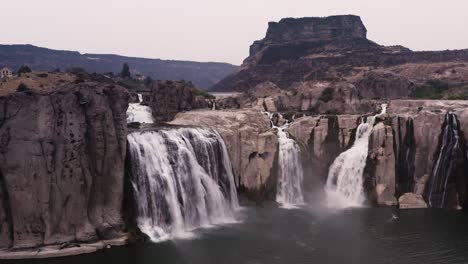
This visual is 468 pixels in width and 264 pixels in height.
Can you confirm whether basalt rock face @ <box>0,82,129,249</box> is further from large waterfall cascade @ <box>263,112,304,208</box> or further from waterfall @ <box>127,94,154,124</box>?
waterfall @ <box>127,94,154,124</box>

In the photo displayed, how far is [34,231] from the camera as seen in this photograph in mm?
32875

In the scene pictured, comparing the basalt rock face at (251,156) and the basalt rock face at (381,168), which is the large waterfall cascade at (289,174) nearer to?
the basalt rock face at (251,156)

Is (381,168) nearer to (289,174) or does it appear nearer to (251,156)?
(289,174)

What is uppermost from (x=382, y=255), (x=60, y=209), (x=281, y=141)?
(x=281, y=141)

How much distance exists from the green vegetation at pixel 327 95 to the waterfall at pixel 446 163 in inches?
1024

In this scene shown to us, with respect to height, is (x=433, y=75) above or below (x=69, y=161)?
above

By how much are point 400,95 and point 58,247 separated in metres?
84.9

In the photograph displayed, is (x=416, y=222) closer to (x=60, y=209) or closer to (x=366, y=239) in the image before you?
(x=366, y=239)

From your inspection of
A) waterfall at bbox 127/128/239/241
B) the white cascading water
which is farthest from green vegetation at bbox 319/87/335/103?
waterfall at bbox 127/128/239/241

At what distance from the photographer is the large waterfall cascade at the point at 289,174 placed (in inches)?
1940

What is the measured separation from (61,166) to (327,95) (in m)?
48.9

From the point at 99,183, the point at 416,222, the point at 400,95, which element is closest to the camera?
the point at 99,183

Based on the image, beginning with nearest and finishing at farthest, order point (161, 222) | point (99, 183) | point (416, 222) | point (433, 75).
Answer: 1. point (99, 183)
2. point (161, 222)
3. point (416, 222)
4. point (433, 75)

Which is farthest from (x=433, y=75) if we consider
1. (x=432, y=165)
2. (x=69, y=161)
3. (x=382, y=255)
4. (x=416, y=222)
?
(x=69, y=161)
